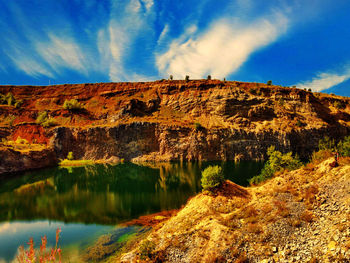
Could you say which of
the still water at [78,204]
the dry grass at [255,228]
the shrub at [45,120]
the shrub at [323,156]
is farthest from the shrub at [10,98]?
the shrub at [323,156]

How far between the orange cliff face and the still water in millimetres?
18308

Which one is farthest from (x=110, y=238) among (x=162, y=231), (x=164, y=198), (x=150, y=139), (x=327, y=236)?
(x=150, y=139)

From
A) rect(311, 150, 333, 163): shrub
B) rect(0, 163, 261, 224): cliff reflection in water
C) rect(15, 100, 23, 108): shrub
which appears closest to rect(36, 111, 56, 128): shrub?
rect(15, 100, 23, 108): shrub

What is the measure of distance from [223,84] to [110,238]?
54.7 m

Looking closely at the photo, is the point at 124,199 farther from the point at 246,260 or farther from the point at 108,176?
the point at 246,260

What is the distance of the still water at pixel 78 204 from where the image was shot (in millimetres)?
13383

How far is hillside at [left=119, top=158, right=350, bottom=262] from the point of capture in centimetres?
782

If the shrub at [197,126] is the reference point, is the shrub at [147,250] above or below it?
below

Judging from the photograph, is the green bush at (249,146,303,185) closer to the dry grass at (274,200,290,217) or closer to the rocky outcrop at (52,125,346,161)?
the dry grass at (274,200,290,217)

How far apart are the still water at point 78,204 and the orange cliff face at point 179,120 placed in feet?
60.1

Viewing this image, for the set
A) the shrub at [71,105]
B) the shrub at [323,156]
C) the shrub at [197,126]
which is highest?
the shrub at [71,105]

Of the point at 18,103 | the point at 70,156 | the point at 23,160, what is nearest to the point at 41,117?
the point at 18,103

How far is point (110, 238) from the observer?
1283 cm

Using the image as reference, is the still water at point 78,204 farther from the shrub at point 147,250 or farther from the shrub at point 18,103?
the shrub at point 18,103
